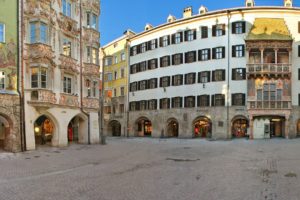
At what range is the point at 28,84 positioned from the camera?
2200 cm

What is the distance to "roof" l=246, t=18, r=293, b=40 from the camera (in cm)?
3700

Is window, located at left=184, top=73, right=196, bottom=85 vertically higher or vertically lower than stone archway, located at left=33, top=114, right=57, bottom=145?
higher

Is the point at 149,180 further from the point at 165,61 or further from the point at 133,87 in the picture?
the point at 133,87

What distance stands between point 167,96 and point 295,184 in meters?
33.4

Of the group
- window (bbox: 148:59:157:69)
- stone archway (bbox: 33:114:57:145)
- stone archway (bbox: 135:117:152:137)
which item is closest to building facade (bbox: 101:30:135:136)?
stone archway (bbox: 135:117:152:137)

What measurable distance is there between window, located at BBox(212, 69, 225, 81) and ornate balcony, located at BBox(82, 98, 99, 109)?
1718 cm

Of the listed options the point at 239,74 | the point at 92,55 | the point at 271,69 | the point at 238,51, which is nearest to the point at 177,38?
the point at 238,51

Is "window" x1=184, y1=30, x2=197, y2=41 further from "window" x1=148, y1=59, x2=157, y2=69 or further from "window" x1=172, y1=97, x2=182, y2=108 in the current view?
"window" x1=172, y1=97, x2=182, y2=108

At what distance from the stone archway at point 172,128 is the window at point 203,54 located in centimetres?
991

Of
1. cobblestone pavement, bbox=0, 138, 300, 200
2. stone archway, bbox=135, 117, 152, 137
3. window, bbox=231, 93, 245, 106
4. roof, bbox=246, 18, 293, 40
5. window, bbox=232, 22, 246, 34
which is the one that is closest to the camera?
cobblestone pavement, bbox=0, 138, 300, 200

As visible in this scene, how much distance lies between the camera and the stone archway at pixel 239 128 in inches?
1581

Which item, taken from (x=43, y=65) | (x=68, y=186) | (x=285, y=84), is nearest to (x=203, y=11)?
(x=285, y=84)

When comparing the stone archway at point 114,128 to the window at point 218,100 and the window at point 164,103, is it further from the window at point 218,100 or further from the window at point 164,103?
the window at point 218,100

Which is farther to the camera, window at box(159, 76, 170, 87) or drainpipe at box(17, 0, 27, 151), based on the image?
window at box(159, 76, 170, 87)
